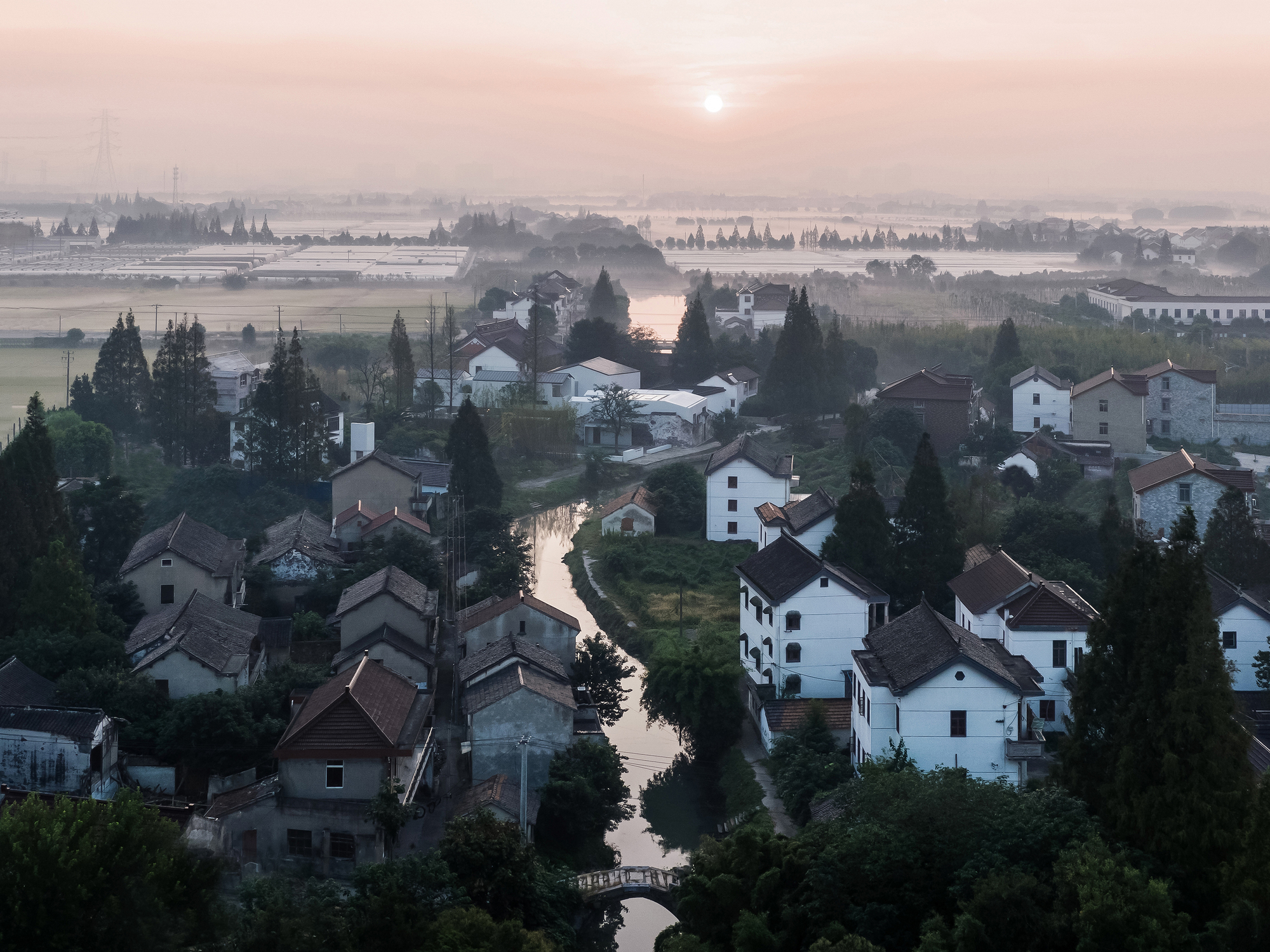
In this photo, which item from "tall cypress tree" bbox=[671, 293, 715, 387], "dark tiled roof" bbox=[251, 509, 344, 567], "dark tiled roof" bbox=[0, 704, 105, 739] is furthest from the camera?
"tall cypress tree" bbox=[671, 293, 715, 387]

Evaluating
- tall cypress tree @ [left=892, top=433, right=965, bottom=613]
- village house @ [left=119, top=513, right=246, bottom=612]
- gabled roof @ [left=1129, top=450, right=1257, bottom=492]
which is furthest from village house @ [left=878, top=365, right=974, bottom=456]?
village house @ [left=119, top=513, right=246, bottom=612]

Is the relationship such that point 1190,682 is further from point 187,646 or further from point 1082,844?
point 187,646

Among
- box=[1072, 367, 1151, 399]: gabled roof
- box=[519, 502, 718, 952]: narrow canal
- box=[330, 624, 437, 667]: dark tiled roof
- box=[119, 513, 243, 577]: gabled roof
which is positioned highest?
box=[1072, 367, 1151, 399]: gabled roof

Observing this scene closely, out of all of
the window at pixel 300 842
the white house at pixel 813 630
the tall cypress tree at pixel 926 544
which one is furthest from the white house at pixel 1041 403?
the window at pixel 300 842

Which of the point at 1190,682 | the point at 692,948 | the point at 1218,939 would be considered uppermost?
the point at 1190,682

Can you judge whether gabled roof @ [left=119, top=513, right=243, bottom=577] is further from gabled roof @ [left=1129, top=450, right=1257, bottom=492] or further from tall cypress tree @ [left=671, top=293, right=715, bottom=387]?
tall cypress tree @ [left=671, top=293, right=715, bottom=387]

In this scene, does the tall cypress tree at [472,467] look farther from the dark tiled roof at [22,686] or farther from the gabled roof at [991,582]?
the dark tiled roof at [22,686]

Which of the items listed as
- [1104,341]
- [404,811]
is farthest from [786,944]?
[1104,341]

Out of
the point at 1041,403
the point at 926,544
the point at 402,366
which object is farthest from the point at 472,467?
the point at 1041,403
